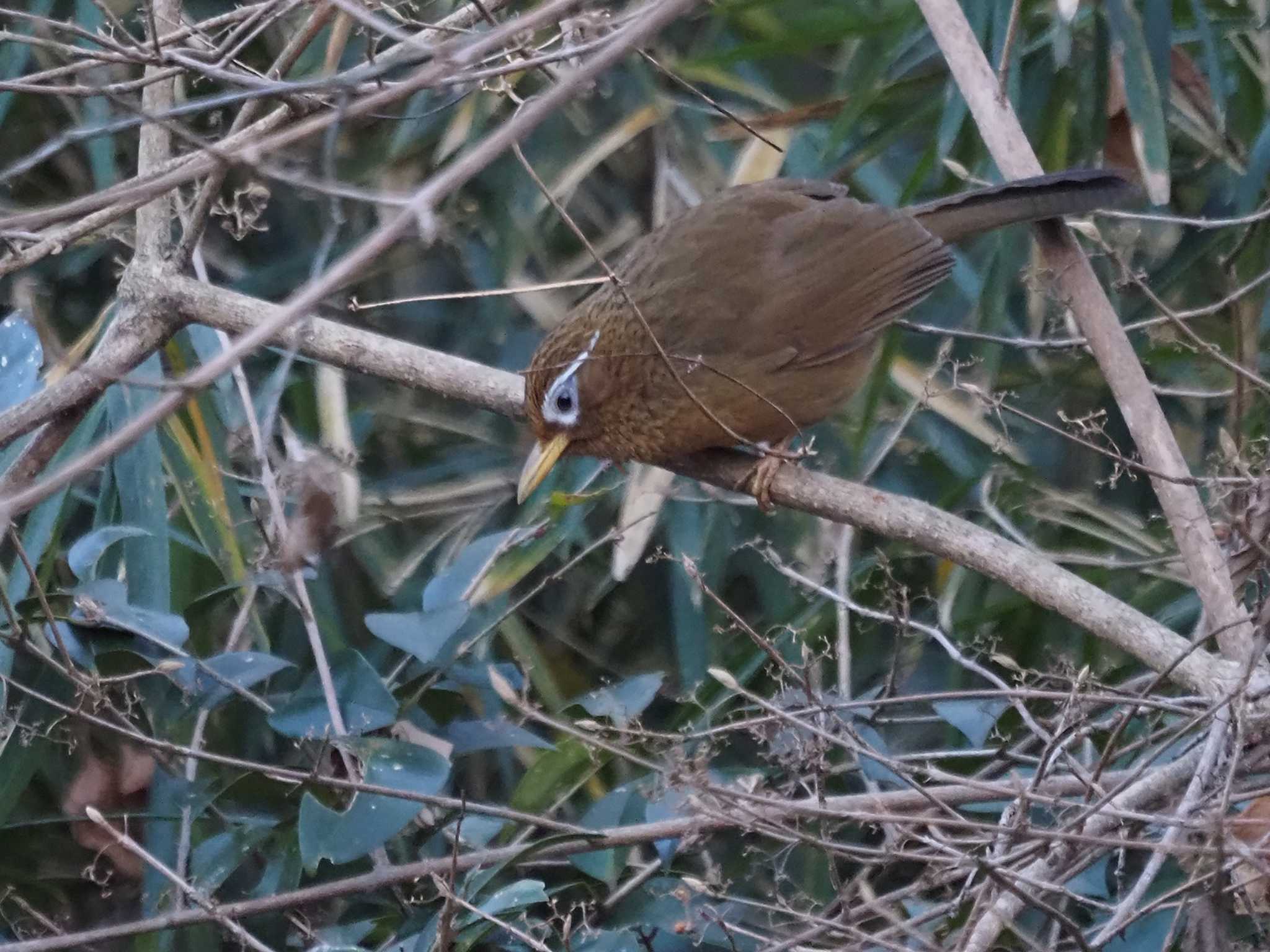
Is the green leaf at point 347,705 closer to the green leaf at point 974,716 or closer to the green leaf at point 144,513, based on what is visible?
the green leaf at point 144,513

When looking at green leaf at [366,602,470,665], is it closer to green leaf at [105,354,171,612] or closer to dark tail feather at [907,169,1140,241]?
green leaf at [105,354,171,612]

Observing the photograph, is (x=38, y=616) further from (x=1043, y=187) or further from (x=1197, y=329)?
(x=1197, y=329)

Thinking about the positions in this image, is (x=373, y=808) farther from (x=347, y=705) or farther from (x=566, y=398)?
(x=566, y=398)

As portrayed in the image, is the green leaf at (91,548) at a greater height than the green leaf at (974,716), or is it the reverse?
the green leaf at (91,548)

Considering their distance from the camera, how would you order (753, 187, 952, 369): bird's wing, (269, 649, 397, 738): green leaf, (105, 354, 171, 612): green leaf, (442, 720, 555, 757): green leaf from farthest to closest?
(753, 187, 952, 369): bird's wing < (105, 354, 171, 612): green leaf < (442, 720, 555, 757): green leaf < (269, 649, 397, 738): green leaf

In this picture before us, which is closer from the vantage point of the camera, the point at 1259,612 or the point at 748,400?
the point at 1259,612

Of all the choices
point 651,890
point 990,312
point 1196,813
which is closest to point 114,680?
point 651,890

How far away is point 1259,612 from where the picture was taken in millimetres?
2150

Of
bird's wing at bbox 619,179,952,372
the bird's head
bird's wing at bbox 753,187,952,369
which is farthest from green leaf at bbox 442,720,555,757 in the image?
bird's wing at bbox 753,187,952,369

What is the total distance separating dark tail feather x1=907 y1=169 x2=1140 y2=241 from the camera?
10.5ft

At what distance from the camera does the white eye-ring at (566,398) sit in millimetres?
3242

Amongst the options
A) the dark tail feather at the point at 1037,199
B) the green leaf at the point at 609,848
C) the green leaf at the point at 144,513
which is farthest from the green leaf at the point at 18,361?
the dark tail feather at the point at 1037,199

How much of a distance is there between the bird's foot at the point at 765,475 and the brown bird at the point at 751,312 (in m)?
0.02

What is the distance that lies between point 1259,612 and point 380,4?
1732 millimetres
